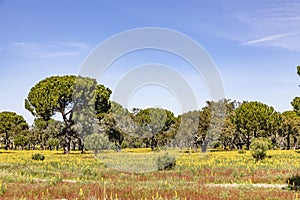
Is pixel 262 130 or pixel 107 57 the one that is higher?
pixel 107 57

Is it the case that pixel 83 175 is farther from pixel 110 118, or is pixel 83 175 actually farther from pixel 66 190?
pixel 110 118

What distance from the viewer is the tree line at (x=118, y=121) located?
179 feet

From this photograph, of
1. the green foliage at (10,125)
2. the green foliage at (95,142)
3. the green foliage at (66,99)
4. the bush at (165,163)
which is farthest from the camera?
the green foliage at (10,125)

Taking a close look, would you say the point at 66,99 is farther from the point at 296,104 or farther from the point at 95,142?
the point at 296,104

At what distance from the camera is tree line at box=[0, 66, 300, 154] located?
179ft

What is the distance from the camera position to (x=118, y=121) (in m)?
68.4

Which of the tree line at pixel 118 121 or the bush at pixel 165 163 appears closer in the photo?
the bush at pixel 165 163

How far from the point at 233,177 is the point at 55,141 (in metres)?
63.9

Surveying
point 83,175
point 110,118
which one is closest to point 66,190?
point 83,175

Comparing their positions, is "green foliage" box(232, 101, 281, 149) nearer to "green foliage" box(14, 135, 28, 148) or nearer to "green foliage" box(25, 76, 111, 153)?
"green foliage" box(25, 76, 111, 153)

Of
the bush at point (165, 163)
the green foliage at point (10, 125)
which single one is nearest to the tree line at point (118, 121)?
the green foliage at point (10, 125)

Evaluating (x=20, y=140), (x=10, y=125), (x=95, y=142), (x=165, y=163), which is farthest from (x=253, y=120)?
(x=10, y=125)

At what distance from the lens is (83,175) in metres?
21.5

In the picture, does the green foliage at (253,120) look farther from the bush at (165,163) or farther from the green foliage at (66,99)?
the bush at (165,163)
